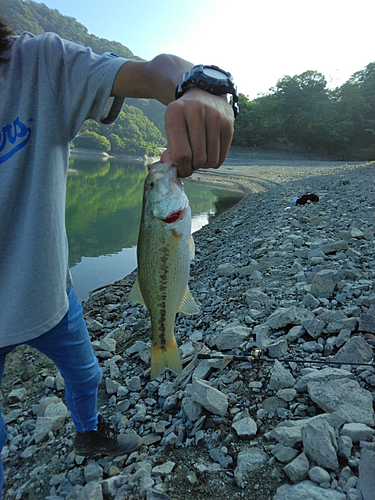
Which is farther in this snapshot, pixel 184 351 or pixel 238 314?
pixel 238 314

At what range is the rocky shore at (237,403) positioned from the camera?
195cm

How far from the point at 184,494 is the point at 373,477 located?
3.50 feet

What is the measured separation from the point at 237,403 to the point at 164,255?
5.07ft

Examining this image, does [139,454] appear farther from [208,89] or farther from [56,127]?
[208,89]

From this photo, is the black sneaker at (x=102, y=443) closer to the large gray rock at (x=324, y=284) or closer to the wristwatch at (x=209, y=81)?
the wristwatch at (x=209, y=81)

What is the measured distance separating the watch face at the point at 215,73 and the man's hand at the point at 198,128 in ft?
0.41

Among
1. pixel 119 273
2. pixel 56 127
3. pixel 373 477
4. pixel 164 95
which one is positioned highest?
pixel 164 95

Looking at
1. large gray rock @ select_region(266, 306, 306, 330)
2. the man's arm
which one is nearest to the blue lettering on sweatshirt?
Result: the man's arm

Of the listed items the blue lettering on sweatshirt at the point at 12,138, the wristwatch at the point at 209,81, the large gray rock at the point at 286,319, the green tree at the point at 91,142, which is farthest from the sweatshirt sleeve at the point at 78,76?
the green tree at the point at 91,142

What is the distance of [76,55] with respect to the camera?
59.8 inches

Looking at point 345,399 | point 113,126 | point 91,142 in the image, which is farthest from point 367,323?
point 113,126

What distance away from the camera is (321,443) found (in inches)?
74.3

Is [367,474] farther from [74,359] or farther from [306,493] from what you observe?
[74,359]

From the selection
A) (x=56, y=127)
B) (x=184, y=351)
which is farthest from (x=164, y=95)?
(x=184, y=351)
